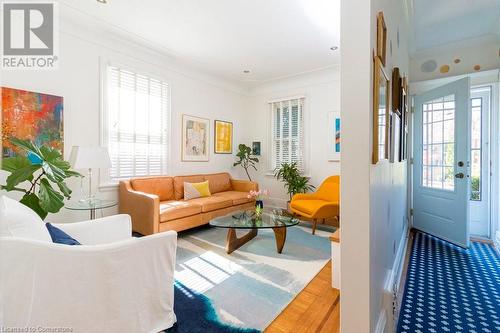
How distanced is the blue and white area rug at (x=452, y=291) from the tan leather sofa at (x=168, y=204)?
2613 mm

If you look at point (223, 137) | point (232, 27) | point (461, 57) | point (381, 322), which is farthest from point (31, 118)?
point (461, 57)

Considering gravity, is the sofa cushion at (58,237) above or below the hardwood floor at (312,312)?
above

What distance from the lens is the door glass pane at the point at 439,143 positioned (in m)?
3.35

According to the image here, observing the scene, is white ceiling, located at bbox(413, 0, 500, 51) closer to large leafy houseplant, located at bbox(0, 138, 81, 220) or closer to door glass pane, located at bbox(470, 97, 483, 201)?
door glass pane, located at bbox(470, 97, 483, 201)

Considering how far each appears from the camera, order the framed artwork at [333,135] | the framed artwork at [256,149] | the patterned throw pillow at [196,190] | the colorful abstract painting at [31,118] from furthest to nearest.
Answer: the framed artwork at [256,149]
the framed artwork at [333,135]
the patterned throw pillow at [196,190]
the colorful abstract painting at [31,118]

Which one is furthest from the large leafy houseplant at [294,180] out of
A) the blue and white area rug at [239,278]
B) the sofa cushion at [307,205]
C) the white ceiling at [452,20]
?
the white ceiling at [452,20]

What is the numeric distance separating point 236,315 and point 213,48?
3.49 meters

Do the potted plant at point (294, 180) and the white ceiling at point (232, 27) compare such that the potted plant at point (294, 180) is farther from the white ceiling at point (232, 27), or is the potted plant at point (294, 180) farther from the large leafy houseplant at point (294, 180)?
the white ceiling at point (232, 27)

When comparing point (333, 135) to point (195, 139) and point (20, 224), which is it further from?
point (20, 224)

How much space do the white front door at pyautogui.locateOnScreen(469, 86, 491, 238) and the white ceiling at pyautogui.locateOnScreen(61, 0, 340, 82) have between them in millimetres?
2208

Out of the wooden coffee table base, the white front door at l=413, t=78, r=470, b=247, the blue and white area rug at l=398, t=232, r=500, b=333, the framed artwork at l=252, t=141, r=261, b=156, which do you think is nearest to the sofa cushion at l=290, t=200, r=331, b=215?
the wooden coffee table base

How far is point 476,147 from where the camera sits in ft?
11.7

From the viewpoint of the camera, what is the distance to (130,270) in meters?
1.43

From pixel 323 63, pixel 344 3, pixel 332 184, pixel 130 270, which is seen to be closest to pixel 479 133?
pixel 332 184
